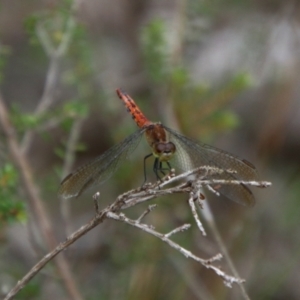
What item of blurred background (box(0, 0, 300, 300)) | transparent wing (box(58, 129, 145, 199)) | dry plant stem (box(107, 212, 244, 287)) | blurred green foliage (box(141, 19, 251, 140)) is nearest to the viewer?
dry plant stem (box(107, 212, 244, 287))

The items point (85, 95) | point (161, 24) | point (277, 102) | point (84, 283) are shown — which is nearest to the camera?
point (161, 24)

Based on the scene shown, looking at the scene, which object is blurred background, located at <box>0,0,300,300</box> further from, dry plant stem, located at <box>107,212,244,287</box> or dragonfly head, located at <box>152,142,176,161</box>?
dry plant stem, located at <box>107,212,244,287</box>

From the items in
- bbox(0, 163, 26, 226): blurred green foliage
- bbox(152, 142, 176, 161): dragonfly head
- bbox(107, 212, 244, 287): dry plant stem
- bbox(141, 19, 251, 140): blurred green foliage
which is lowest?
bbox(107, 212, 244, 287): dry plant stem

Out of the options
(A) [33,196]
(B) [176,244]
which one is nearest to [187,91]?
(A) [33,196]

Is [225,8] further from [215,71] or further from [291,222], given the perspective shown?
[291,222]

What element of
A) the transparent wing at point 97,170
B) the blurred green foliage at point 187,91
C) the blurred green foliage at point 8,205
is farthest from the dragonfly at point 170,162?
the blurred green foliage at point 187,91

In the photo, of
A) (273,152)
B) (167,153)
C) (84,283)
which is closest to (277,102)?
(273,152)

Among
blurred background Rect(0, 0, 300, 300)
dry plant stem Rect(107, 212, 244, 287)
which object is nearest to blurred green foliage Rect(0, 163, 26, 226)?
blurred background Rect(0, 0, 300, 300)

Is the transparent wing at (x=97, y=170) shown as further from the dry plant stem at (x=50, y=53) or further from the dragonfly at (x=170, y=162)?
the dry plant stem at (x=50, y=53)

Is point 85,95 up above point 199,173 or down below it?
above
